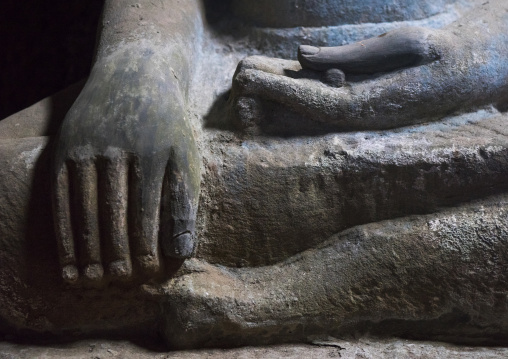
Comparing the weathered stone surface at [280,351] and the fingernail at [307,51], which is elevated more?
the fingernail at [307,51]

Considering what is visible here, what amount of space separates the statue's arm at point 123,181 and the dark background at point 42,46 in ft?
3.30

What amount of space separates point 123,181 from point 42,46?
1192 millimetres

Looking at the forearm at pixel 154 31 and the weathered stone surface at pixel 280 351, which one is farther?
the forearm at pixel 154 31

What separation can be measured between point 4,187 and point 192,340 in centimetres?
43

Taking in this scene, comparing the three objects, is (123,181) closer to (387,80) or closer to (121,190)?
(121,190)

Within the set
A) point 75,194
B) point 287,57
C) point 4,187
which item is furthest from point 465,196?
point 4,187

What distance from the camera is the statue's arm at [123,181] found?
0.99 m

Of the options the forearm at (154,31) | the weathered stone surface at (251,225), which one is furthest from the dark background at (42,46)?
the weathered stone surface at (251,225)

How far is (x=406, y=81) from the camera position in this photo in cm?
114

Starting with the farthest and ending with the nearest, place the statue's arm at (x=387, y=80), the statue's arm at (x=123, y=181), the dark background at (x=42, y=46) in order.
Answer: the dark background at (x=42, y=46) < the statue's arm at (x=387, y=80) < the statue's arm at (x=123, y=181)

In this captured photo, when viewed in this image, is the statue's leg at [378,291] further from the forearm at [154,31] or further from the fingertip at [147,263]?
the forearm at [154,31]

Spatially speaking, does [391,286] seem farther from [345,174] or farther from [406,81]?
[406,81]

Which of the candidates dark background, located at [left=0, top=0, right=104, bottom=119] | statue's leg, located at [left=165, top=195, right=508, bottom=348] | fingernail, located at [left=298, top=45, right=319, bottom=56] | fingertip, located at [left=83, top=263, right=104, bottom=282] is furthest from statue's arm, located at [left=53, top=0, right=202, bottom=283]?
dark background, located at [left=0, top=0, right=104, bottom=119]

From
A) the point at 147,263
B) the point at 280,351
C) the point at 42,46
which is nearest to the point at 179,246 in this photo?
the point at 147,263
